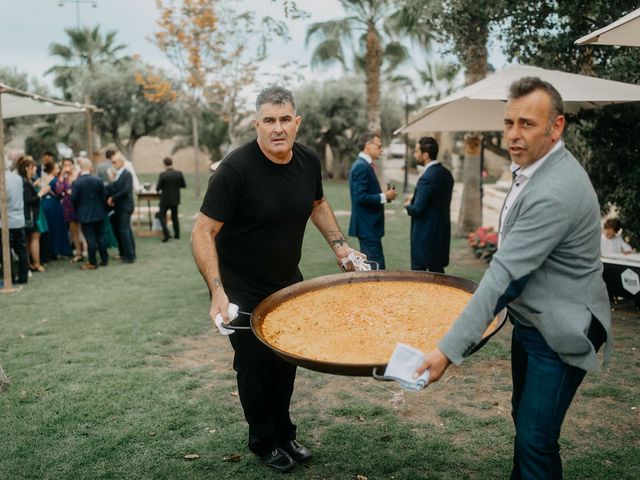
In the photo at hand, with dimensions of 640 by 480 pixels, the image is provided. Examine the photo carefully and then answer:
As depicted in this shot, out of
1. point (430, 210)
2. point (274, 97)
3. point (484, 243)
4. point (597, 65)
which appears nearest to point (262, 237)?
point (274, 97)

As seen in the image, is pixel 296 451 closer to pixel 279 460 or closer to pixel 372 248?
pixel 279 460

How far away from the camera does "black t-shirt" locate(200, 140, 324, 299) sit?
3.45m

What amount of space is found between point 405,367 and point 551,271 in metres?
0.71

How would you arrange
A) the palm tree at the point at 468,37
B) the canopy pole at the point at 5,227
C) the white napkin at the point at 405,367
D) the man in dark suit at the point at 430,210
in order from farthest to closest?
the palm tree at the point at 468,37 → the canopy pole at the point at 5,227 → the man in dark suit at the point at 430,210 → the white napkin at the point at 405,367

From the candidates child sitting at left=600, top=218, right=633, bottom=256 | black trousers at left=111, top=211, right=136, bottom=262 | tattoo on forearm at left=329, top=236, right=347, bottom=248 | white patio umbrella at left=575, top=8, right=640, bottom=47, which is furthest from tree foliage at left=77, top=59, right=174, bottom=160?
tattoo on forearm at left=329, top=236, right=347, bottom=248

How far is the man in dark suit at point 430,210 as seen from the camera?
23.5ft

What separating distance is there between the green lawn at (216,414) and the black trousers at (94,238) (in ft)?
12.4

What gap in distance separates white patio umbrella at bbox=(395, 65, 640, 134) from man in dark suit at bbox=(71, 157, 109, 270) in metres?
5.75

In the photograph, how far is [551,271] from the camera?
8.00 feet

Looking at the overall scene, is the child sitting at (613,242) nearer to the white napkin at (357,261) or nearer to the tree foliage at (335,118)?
the white napkin at (357,261)

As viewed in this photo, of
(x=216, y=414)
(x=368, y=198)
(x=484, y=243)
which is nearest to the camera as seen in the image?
(x=216, y=414)

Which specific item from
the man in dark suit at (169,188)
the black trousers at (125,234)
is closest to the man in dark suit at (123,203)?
the black trousers at (125,234)

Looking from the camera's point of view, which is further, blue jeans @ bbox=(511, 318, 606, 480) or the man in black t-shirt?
the man in black t-shirt

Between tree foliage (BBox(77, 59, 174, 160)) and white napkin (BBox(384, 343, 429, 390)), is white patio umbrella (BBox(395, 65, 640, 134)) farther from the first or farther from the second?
tree foliage (BBox(77, 59, 174, 160))
